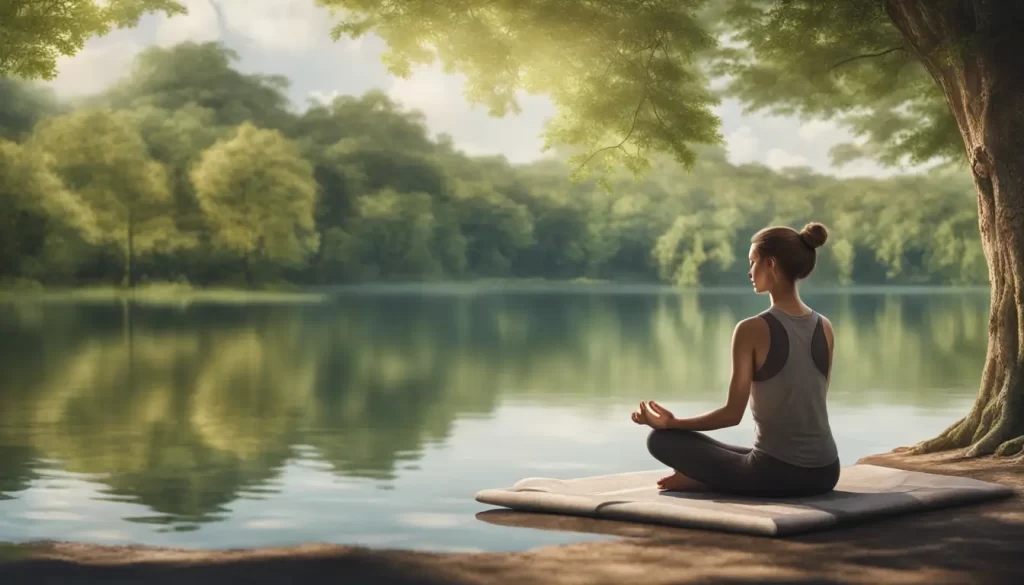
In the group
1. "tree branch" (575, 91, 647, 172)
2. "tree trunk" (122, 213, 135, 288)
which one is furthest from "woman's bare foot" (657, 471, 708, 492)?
"tree trunk" (122, 213, 135, 288)

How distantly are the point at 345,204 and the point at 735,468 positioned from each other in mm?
81570

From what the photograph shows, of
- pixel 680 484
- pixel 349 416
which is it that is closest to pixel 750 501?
pixel 680 484

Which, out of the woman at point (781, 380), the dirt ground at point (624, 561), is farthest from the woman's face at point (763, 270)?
the dirt ground at point (624, 561)

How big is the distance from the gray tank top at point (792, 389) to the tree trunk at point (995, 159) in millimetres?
3614

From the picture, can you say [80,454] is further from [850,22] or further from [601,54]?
[850,22]

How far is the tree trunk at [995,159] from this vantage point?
405 inches

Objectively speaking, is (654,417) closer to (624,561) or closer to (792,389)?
(792,389)

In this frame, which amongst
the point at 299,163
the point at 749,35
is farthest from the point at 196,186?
the point at 749,35

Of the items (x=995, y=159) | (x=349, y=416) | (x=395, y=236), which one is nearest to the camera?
(x=995, y=159)

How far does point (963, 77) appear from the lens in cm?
1086

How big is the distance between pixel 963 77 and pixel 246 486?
6534 mm

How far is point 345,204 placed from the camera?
3460 inches

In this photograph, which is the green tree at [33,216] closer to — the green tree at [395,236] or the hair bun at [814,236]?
the green tree at [395,236]

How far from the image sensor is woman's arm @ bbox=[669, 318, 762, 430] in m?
7.13
